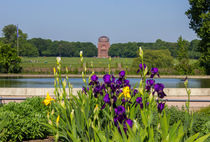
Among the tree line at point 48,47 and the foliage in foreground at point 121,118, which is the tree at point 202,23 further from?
the tree line at point 48,47

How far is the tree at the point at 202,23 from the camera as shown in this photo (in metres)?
25.0

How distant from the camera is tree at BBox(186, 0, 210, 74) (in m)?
25.0

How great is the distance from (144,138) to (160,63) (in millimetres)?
34512

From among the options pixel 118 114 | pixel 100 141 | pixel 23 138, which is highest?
pixel 118 114

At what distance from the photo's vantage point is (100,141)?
3713 mm

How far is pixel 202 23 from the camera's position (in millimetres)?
25688

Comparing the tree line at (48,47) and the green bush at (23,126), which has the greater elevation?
the tree line at (48,47)

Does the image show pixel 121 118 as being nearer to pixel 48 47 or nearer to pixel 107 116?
pixel 107 116

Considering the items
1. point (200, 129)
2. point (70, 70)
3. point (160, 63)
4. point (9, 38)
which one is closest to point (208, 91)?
point (200, 129)

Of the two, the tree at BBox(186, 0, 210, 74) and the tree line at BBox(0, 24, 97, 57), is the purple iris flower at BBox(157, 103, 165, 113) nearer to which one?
the tree at BBox(186, 0, 210, 74)

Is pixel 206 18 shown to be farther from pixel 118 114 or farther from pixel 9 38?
pixel 9 38

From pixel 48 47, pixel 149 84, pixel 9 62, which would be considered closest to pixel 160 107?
pixel 149 84

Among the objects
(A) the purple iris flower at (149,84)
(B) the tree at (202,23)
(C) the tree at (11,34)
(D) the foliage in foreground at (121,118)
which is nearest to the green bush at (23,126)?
Result: (D) the foliage in foreground at (121,118)

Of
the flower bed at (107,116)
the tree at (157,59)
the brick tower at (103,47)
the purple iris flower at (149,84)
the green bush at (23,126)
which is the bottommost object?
the green bush at (23,126)
